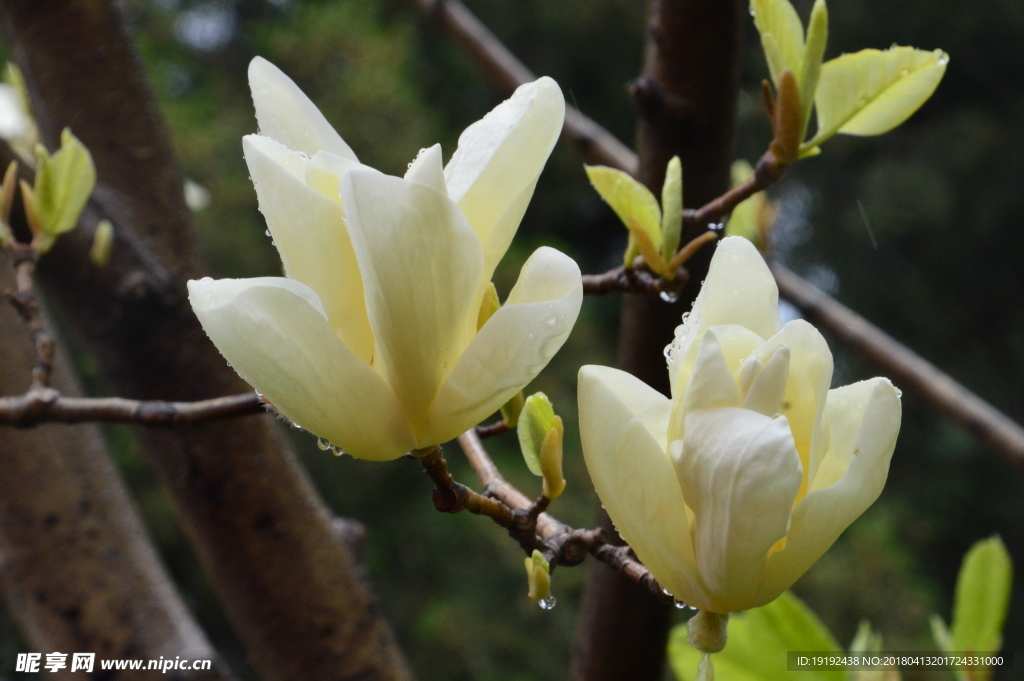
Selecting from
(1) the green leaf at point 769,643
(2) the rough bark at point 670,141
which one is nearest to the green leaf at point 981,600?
(1) the green leaf at point 769,643

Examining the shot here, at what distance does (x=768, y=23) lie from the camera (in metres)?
0.40

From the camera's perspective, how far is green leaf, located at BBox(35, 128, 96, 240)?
0.48m

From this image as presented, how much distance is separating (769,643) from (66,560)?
1.65 ft

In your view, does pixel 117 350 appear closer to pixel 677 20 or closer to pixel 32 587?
pixel 32 587

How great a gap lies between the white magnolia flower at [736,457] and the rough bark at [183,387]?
0.43m

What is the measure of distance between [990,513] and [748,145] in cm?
268

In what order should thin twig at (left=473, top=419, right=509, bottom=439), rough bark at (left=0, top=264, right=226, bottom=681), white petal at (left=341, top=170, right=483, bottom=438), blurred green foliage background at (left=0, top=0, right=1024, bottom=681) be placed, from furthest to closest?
blurred green foliage background at (left=0, top=0, right=1024, bottom=681) < rough bark at (left=0, top=264, right=226, bottom=681) < thin twig at (left=473, top=419, right=509, bottom=439) < white petal at (left=341, top=170, right=483, bottom=438)

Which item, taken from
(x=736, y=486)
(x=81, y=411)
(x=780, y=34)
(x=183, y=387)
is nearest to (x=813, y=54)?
(x=780, y=34)

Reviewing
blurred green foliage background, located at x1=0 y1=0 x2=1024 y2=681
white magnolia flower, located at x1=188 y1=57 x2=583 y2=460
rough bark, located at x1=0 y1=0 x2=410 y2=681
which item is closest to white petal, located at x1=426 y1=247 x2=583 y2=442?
white magnolia flower, located at x1=188 y1=57 x2=583 y2=460

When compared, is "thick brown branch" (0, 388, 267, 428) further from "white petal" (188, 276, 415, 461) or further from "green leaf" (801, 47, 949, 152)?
"green leaf" (801, 47, 949, 152)

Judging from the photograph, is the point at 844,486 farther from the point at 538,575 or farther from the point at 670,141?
the point at 670,141

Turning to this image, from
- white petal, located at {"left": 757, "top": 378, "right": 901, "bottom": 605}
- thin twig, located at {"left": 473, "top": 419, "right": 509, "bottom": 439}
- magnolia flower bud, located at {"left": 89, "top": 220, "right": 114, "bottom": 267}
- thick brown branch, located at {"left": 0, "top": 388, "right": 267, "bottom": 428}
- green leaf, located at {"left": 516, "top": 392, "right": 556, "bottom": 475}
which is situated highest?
white petal, located at {"left": 757, "top": 378, "right": 901, "bottom": 605}

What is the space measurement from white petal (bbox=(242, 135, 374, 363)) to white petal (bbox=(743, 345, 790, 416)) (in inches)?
4.9

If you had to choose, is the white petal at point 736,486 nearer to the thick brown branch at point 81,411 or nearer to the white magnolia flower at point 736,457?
the white magnolia flower at point 736,457
